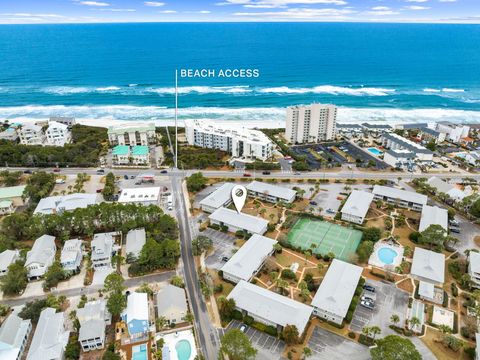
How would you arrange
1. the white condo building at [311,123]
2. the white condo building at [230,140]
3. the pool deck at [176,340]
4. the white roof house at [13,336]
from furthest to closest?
1. the white condo building at [311,123]
2. the white condo building at [230,140]
3. the pool deck at [176,340]
4. the white roof house at [13,336]

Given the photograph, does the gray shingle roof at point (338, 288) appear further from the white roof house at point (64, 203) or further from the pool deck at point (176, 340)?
the white roof house at point (64, 203)

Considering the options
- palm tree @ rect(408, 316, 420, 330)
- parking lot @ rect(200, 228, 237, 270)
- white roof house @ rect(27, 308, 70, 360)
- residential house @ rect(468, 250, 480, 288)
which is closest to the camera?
white roof house @ rect(27, 308, 70, 360)

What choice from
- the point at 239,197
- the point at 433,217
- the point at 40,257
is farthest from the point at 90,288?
the point at 433,217

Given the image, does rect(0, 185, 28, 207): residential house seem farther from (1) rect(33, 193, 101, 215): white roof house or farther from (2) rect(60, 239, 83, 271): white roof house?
(2) rect(60, 239, 83, 271): white roof house

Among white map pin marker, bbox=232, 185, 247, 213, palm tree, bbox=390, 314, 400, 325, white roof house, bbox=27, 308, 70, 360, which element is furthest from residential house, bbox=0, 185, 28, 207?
palm tree, bbox=390, 314, 400, 325

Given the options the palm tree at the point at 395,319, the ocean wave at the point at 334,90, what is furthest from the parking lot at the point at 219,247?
the ocean wave at the point at 334,90

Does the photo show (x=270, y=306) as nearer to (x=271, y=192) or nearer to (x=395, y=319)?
(x=395, y=319)

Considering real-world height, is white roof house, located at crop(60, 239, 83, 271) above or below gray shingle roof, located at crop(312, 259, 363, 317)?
above
